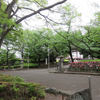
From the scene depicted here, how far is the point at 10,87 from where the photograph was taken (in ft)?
11.2

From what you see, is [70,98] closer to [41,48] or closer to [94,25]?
[94,25]

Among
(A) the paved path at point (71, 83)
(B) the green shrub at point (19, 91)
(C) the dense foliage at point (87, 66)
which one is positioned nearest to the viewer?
(B) the green shrub at point (19, 91)

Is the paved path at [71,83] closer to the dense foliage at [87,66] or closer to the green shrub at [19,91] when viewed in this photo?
the green shrub at [19,91]

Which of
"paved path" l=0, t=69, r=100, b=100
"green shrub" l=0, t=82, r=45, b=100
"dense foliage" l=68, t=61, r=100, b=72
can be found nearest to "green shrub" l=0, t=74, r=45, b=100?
"green shrub" l=0, t=82, r=45, b=100

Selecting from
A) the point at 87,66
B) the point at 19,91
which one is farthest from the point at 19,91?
the point at 87,66

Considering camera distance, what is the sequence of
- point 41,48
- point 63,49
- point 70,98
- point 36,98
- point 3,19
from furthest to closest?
1. point 41,48
2. point 63,49
3. point 3,19
4. point 36,98
5. point 70,98

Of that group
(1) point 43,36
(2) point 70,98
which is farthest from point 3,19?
(1) point 43,36

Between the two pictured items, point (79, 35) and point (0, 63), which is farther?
point (0, 63)

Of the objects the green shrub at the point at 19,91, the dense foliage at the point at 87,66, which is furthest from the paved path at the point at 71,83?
the dense foliage at the point at 87,66

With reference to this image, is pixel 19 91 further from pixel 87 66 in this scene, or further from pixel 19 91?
pixel 87 66

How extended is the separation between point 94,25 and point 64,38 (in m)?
4.80

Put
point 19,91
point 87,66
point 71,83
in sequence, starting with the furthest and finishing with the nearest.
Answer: point 87,66, point 71,83, point 19,91

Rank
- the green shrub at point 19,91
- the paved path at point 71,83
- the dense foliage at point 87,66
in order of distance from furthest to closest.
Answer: the dense foliage at point 87,66 < the paved path at point 71,83 < the green shrub at point 19,91

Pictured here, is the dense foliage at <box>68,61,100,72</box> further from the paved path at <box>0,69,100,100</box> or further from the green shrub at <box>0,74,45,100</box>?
the green shrub at <box>0,74,45,100</box>
